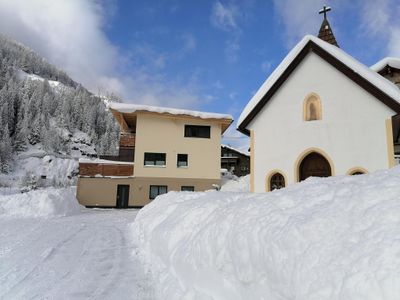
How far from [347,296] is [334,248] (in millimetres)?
534

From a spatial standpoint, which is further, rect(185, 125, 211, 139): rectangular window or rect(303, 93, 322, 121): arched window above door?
rect(185, 125, 211, 139): rectangular window

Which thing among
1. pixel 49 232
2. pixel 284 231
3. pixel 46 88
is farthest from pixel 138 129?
pixel 46 88

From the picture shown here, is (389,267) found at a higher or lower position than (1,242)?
higher

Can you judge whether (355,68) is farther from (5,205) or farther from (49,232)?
(5,205)

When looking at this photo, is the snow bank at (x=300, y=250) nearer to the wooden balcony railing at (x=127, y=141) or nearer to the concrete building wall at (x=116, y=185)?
the concrete building wall at (x=116, y=185)

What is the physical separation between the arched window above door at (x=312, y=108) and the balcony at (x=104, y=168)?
55.9 feet

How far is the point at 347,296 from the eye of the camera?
7.22 ft

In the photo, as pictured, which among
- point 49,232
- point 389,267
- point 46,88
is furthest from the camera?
point 46,88

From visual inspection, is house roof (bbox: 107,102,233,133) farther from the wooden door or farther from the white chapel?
the white chapel

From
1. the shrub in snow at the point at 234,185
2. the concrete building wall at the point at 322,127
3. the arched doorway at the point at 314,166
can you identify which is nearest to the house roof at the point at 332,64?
the concrete building wall at the point at 322,127

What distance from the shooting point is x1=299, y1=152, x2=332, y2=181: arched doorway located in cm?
1053

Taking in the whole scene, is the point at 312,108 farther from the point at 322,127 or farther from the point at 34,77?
the point at 34,77

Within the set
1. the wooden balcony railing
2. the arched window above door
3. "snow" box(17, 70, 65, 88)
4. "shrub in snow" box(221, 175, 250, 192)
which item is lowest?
"shrub in snow" box(221, 175, 250, 192)

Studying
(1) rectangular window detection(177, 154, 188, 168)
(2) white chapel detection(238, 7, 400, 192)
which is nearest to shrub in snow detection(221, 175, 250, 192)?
(1) rectangular window detection(177, 154, 188, 168)
